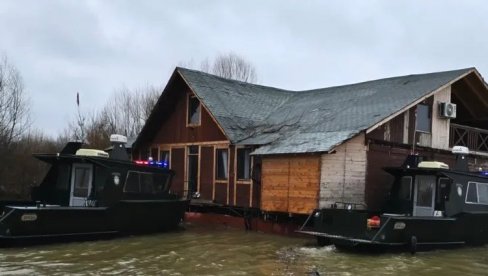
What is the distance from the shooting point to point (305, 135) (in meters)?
18.6

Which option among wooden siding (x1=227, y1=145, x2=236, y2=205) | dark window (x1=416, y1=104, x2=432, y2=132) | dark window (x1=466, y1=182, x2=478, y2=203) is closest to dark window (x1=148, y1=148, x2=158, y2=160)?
wooden siding (x1=227, y1=145, x2=236, y2=205)

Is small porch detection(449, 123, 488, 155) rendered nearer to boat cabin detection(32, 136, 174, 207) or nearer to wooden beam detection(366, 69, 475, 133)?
wooden beam detection(366, 69, 475, 133)

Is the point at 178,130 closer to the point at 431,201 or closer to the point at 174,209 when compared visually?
the point at 174,209

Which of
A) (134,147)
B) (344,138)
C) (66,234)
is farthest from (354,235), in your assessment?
(134,147)

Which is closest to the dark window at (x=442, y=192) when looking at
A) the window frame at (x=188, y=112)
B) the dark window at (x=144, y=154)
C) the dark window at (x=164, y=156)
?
the window frame at (x=188, y=112)

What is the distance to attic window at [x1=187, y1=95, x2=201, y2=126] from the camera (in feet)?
75.7

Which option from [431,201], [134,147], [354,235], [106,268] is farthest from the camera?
[134,147]

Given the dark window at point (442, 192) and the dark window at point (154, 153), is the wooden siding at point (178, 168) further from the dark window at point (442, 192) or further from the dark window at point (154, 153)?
the dark window at point (442, 192)

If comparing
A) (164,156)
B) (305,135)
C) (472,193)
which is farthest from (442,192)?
(164,156)

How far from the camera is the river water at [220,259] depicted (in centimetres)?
1199

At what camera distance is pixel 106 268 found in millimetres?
12047

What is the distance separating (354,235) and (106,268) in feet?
20.5

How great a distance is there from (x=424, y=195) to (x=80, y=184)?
32.8 ft

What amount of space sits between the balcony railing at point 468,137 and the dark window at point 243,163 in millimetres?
7557
